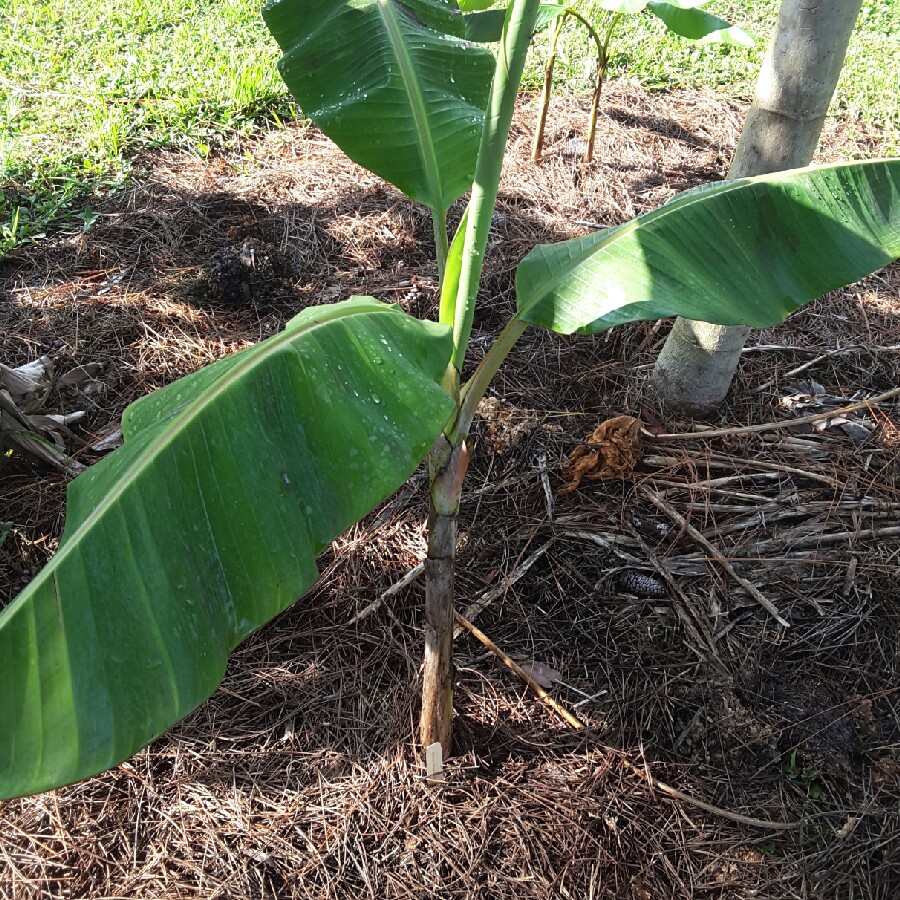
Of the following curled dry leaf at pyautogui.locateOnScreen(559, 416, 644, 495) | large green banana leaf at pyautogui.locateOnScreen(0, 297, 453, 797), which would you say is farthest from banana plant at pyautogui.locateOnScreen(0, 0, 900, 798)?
curled dry leaf at pyautogui.locateOnScreen(559, 416, 644, 495)

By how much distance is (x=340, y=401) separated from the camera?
112 centimetres

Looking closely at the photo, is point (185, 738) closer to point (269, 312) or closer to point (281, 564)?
point (281, 564)

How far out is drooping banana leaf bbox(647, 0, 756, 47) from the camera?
2930 mm

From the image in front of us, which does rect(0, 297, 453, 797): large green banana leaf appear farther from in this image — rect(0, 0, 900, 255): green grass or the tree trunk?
rect(0, 0, 900, 255): green grass

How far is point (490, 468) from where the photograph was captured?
246 cm

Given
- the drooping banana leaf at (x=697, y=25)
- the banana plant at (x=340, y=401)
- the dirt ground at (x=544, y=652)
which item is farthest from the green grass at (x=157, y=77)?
the banana plant at (x=340, y=401)

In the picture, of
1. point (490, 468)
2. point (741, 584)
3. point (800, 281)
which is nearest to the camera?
point (800, 281)

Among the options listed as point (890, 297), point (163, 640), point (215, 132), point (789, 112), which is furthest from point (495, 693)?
point (215, 132)

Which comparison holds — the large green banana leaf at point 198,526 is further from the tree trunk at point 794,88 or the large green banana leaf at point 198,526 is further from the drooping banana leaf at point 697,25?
the drooping banana leaf at point 697,25

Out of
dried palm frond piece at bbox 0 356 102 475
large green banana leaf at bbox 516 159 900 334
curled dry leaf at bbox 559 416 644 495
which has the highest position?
large green banana leaf at bbox 516 159 900 334

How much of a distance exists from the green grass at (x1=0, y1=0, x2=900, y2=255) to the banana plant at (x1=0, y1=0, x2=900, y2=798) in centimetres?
249

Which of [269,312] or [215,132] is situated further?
[215,132]

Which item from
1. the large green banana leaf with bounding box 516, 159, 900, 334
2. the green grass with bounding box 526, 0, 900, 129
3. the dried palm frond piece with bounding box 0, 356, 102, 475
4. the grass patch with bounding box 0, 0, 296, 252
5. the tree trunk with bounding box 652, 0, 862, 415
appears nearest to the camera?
the large green banana leaf with bounding box 516, 159, 900, 334

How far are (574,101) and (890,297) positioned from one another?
2355mm
